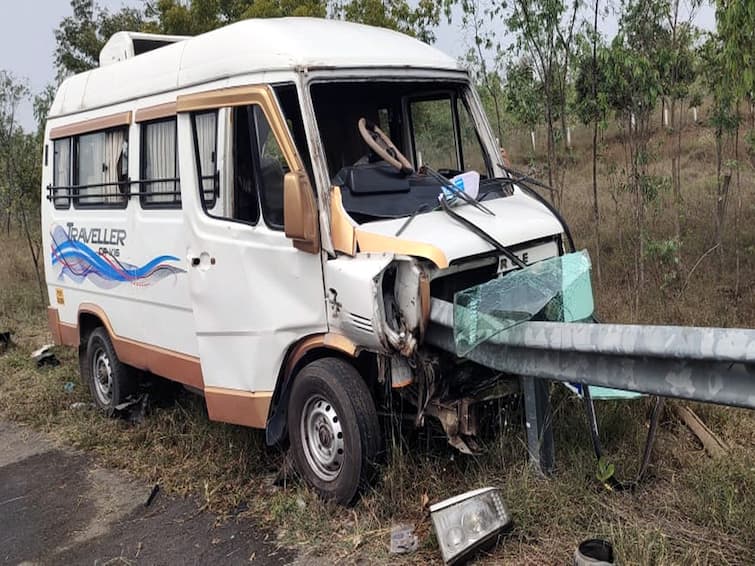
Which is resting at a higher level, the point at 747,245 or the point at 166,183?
the point at 166,183

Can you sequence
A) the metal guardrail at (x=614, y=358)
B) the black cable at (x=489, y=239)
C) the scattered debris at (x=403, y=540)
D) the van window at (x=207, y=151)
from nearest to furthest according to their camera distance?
1. the metal guardrail at (x=614, y=358)
2. the scattered debris at (x=403, y=540)
3. the black cable at (x=489, y=239)
4. the van window at (x=207, y=151)

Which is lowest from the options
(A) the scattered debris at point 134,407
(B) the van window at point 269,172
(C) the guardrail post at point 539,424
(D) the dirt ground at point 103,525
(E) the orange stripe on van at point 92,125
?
(D) the dirt ground at point 103,525

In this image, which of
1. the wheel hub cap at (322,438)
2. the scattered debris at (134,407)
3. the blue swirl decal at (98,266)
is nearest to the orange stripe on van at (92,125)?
the blue swirl decal at (98,266)

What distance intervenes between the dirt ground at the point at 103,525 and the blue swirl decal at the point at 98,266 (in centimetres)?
147

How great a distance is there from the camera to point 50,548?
4375mm

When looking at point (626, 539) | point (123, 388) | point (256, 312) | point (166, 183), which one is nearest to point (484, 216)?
point (256, 312)

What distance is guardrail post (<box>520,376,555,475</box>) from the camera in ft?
12.3

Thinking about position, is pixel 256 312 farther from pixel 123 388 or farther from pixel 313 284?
pixel 123 388

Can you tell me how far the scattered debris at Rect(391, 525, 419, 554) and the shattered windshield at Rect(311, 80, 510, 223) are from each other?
171 centimetres

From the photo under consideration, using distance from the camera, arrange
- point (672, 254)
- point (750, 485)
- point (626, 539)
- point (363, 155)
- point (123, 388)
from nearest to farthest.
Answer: point (626, 539)
point (750, 485)
point (363, 155)
point (123, 388)
point (672, 254)

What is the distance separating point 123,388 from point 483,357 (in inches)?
153

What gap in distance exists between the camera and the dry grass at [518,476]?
3.34 metres

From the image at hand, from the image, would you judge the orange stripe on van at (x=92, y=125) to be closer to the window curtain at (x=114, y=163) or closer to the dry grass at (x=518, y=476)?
the window curtain at (x=114, y=163)

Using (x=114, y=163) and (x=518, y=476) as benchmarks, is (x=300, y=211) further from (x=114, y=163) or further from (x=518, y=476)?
(x=114, y=163)
